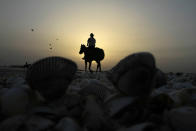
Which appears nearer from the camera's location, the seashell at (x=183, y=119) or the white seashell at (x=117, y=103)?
the seashell at (x=183, y=119)

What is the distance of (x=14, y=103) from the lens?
1.48 metres

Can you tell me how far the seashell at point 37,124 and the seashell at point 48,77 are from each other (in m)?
0.44

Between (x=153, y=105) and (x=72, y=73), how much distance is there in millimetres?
841

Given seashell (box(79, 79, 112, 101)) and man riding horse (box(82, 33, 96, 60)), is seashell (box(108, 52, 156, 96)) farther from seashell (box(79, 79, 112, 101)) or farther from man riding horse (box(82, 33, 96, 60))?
man riding horse (box(82, 33, 96, 60))

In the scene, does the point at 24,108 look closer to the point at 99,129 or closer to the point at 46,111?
the point at 46,111

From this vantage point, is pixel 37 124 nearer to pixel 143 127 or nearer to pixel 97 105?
pixel 97 105

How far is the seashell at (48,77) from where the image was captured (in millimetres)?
1769

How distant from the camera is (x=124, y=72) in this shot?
1648mm

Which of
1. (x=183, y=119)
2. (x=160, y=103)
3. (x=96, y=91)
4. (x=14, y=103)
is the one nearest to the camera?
(x=183, y=119)

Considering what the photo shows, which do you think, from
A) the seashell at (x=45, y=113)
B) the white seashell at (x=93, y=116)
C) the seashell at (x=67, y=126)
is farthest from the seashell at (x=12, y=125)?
the white seashell at (x=93, y=116)

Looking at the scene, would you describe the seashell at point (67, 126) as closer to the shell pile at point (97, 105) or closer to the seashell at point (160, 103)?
the shell pile at point (97, 105)

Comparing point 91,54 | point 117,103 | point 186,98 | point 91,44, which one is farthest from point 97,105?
point 91,44

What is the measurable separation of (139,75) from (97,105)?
16.0 inches

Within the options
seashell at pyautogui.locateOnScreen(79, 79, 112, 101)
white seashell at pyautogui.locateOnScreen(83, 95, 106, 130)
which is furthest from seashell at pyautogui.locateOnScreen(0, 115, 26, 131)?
seashell at pyautogui.locateOnScreen(79, 79, 112, 101)
